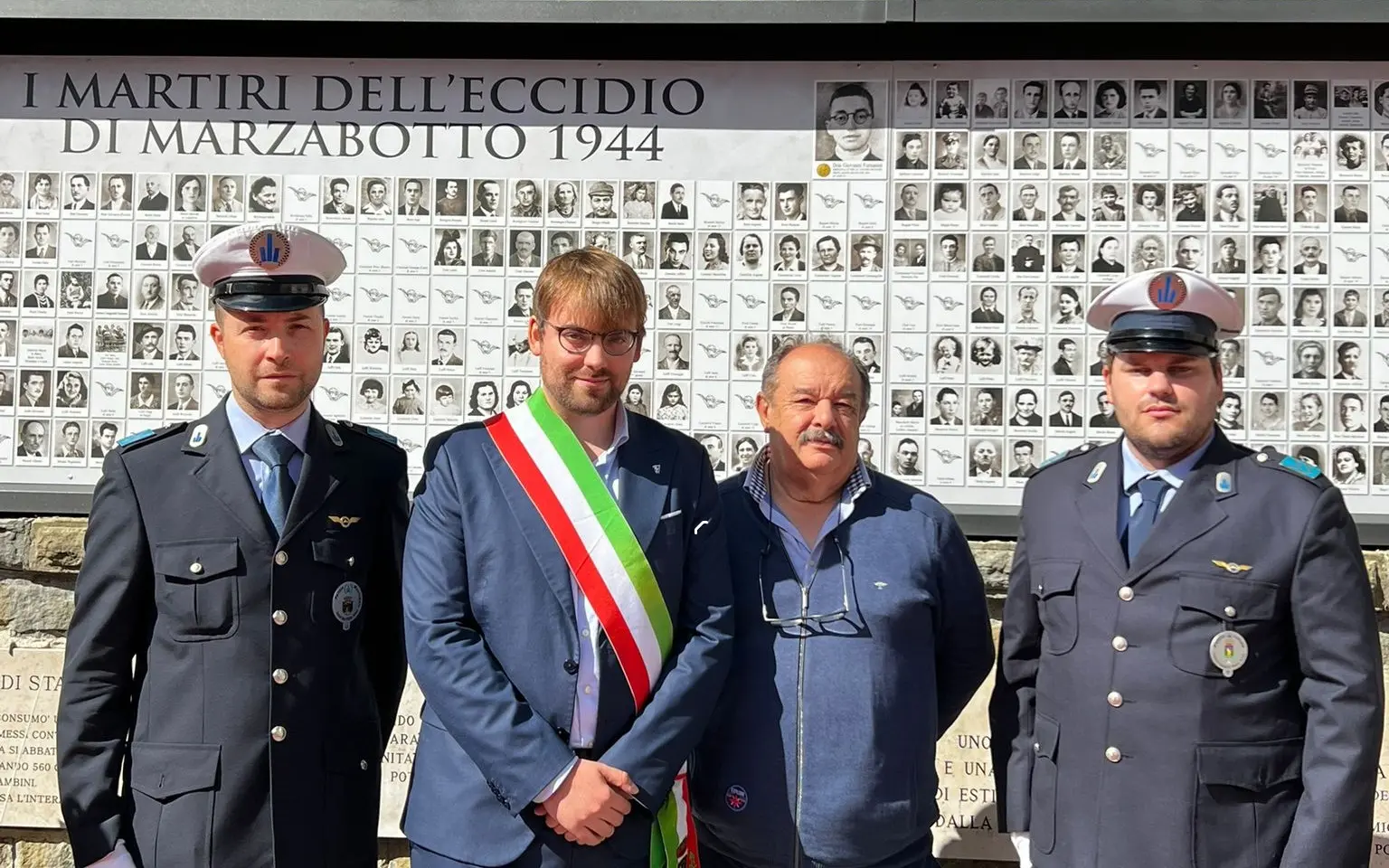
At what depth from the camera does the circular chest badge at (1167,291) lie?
293 centimetres

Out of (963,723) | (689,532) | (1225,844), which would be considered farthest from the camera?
(963,723)

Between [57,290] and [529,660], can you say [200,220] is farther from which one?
[529,660]

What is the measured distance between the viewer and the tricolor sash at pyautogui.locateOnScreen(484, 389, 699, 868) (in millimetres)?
2721

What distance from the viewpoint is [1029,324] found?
4.08 m

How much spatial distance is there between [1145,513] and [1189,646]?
1.08 feet

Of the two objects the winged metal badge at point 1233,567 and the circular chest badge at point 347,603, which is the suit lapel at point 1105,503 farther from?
the circular chest badge at point 347,603

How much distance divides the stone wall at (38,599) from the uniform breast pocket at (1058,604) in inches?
54.4

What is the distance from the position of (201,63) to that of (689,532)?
8.19 ft

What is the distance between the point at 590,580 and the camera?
272 centimetres

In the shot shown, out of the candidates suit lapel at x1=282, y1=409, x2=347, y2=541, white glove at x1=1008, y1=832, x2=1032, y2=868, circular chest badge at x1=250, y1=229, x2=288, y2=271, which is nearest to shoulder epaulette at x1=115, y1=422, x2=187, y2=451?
suit lapel at x1=282, y1=409, x2=347, y2=541

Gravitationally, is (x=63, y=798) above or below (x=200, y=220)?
below

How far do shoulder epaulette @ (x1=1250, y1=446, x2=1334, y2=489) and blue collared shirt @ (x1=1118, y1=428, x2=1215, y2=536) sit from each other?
12cm

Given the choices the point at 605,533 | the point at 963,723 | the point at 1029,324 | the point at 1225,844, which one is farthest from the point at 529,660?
the point at 1029,324

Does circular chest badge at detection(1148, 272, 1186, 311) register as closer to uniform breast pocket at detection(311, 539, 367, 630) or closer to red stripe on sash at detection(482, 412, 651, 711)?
red stripe on sash at detection(482, 412, 651, 711)
